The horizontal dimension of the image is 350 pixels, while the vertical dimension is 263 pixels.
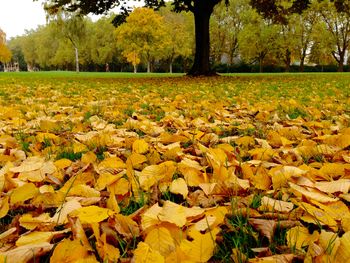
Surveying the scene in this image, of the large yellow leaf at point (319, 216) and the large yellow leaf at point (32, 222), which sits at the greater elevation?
the large yellow leaf at point (319, 216)

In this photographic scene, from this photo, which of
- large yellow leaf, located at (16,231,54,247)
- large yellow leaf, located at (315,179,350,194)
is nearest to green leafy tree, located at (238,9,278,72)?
large yellow leaf, located at (315,179,350,194)

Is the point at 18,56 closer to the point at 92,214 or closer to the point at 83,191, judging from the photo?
the point at 83,191

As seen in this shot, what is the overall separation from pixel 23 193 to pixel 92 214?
0.43 metres

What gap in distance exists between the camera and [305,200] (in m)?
1.33

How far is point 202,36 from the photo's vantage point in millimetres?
16969

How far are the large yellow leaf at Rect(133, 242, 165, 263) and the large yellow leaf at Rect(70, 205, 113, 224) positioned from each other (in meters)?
0.25

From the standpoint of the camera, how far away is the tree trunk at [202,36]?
55.0ft

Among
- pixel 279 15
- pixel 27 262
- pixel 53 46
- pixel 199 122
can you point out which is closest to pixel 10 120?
pixel 199 122

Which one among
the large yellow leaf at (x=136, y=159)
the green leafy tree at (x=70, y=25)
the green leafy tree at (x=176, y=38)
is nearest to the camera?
the large yellow leaf at (x=136, y=159)

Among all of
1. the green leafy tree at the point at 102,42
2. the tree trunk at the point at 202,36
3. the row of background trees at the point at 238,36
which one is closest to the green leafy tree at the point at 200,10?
the tree trunk at the point at 202,36

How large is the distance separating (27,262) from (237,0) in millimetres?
50756

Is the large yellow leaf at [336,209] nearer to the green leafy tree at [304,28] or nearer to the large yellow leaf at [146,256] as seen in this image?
the large yellow leaf at [146,256]

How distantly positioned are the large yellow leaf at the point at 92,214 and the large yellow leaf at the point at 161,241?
0.62 ft

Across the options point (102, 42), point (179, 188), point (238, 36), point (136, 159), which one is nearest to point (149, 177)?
point (179, 188)
